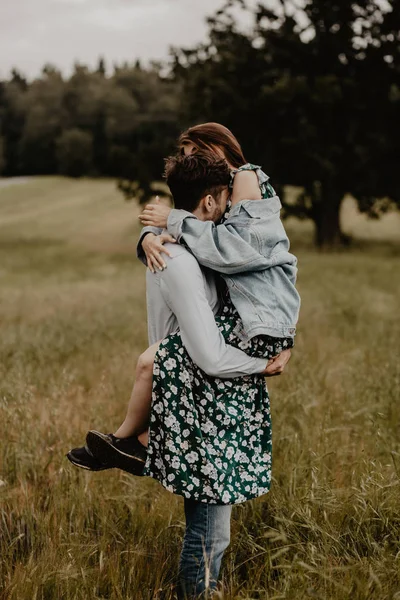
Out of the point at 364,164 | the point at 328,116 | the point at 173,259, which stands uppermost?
the point at 328,116

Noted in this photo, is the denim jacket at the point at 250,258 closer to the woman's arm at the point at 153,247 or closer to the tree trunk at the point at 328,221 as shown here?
the woman's arm at the point at 153,247

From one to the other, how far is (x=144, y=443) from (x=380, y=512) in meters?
1.19

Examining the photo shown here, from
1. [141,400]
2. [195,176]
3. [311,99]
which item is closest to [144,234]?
[195,176]

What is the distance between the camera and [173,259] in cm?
252

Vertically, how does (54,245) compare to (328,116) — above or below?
below

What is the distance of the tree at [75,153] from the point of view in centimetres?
6656

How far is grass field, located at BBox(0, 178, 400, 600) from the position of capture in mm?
2762

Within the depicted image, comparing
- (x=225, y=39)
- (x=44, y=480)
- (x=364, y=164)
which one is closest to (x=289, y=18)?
(x=225, y=39)

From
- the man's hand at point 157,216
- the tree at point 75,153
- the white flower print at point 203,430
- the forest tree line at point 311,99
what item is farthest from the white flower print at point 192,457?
the tree at point 75,153

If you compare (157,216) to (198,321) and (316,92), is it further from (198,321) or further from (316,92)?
(316,92)

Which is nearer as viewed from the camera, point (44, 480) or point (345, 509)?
point (345, 509)

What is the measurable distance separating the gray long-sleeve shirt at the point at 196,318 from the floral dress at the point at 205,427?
0.22ft

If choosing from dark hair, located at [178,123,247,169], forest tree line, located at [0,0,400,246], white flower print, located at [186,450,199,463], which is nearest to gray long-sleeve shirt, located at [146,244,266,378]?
white flower print, located at [186,450,199,463]

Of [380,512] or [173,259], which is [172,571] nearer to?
[380,512]
